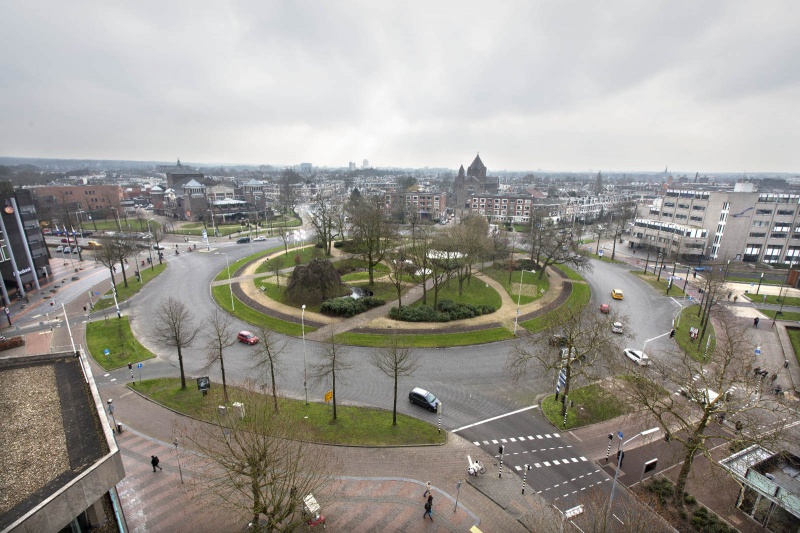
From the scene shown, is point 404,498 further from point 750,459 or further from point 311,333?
point 311,333

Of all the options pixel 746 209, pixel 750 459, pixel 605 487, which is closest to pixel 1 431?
pixel 605 487

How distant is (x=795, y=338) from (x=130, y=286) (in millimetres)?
79387

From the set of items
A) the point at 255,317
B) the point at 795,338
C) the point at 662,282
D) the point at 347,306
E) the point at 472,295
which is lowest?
the point at 795,338

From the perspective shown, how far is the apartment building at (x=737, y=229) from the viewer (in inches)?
2746

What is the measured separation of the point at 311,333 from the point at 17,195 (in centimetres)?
4622

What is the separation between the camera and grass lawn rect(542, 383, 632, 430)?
25959 millimetres

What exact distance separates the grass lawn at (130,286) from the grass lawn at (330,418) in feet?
78.6

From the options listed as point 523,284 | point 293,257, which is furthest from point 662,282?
point 293,257

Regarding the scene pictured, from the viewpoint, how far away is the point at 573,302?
48188 mm

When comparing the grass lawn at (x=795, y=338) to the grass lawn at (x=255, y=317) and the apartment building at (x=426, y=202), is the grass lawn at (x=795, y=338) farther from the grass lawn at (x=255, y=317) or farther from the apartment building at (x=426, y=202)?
the apartment building at (x=426, y=202)

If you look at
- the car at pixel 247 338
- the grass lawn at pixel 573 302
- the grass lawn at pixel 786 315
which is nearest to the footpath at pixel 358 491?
Result: the car at pixel 247 338

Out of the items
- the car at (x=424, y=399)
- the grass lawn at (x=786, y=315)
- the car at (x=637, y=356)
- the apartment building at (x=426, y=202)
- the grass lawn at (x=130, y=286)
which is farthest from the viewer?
the apartment building at (x=426, y=202)

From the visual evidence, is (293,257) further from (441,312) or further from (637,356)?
(637,356)

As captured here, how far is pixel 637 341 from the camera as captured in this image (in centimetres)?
3844
